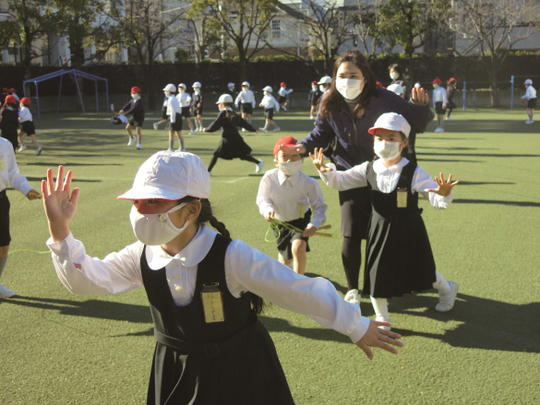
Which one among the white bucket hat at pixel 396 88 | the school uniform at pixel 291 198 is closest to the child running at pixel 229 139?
the white bucket hat at pixel 396 88

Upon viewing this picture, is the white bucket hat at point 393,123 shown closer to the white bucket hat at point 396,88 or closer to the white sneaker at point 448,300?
the white sneaker at point 448,300

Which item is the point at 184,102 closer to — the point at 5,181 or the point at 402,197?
the point at 5,181

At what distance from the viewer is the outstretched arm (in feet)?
7.29

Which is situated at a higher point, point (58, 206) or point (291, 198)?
point (58, 206)

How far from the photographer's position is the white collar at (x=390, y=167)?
4344 mm

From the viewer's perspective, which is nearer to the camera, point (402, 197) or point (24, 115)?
point (402, 197)

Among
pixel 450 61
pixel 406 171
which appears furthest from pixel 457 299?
pixel 450 61

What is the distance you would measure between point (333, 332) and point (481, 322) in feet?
4.07

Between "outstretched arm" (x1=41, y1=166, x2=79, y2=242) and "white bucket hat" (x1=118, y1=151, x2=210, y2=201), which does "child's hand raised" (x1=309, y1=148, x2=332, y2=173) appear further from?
"outstretched arm" (x1=41, y1=166, x2=79, y2=242)

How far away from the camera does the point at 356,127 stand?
4.75 metres

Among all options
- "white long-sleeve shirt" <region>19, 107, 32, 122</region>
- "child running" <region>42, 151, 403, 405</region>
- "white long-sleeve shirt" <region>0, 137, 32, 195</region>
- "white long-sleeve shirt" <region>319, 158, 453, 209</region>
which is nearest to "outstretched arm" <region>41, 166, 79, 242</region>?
"child running" <region>42, 151, 403, 405</region>

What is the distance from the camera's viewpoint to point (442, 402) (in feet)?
11.1

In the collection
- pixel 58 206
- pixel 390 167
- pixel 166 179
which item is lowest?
pixel 390 167

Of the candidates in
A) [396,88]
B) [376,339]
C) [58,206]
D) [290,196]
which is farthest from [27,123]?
[376,339]
